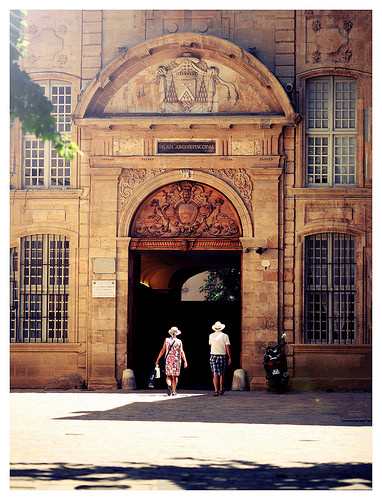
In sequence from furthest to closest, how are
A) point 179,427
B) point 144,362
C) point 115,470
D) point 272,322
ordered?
1. point 144,362
2. point 272,322
3. point 179,427
4. point 115,470

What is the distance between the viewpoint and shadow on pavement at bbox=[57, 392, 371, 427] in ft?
50.8

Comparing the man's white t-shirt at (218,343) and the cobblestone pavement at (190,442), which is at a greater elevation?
the man's white t-shirt at (218,343)

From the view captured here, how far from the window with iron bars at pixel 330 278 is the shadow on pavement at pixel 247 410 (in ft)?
7.73

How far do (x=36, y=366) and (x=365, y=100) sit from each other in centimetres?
1015

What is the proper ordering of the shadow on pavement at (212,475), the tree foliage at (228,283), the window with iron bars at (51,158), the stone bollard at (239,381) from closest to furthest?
the shadow on pavement at (212,475) → the stone bollard at (239,381) → the window with iron bars at (51,158) → the tree foliage at (228,283)

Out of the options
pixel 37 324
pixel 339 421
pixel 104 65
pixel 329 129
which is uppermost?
pixel 104 65

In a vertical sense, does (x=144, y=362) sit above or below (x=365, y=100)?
below

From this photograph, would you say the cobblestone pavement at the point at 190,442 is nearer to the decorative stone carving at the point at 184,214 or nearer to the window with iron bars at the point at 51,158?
the decorative stone carving at the point at 184,214

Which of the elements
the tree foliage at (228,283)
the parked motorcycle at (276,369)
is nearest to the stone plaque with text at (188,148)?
the parked motorcycle at (276,369)

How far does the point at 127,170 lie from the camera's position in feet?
72.9

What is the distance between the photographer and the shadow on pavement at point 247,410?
15477 millimetres

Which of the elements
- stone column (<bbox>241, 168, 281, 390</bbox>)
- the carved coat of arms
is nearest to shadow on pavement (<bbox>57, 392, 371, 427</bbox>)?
stone column (<bbox>241, 168, 281, 390</bbox>)

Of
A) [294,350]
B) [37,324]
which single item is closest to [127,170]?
[37,324]

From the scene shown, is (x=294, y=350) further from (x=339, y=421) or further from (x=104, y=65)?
(x=104, y=65)
